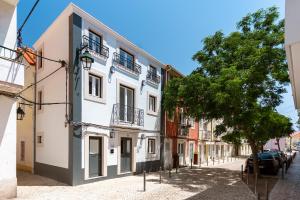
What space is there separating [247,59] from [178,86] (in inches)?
175

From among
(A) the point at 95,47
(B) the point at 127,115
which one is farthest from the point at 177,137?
(A) the point at 95,47

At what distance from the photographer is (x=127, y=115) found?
1576 cm

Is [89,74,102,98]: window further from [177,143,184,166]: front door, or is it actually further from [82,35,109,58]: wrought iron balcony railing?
[177,143,184,166]: front door

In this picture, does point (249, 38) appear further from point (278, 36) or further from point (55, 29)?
point (55, 29)

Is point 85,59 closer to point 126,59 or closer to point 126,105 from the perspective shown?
point 126,105

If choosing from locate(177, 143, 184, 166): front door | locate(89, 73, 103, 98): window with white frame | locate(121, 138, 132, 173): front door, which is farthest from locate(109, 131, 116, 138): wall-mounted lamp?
locate(177, 143, 184, 166): front door

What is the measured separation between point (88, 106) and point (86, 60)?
2520 mm

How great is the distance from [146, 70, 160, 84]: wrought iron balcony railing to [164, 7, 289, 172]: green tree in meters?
2.11

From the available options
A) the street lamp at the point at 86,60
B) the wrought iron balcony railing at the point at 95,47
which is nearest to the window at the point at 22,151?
the street lamp at the point at 86,60

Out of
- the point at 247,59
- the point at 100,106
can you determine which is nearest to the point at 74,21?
the point at 100,106

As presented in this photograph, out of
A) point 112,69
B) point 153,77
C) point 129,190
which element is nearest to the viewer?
point 129,190

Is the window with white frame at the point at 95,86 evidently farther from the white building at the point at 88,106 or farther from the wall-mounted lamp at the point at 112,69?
the wall-mounted lamp at the point at 112,69

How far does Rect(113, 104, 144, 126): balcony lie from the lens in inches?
579

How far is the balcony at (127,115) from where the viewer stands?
14711 millimetres
